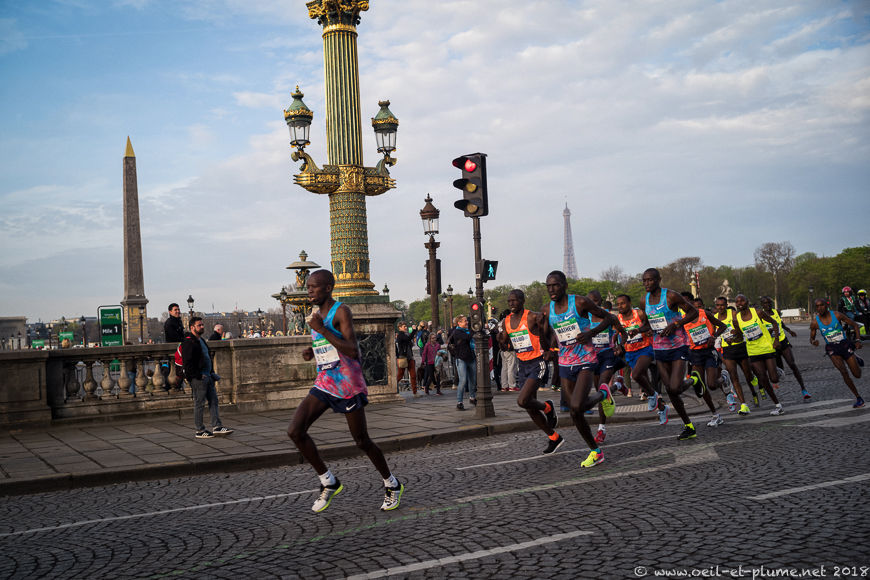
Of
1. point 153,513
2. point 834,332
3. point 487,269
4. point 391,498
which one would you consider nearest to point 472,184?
point 487,269

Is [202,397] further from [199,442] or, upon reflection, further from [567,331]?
[567,331]

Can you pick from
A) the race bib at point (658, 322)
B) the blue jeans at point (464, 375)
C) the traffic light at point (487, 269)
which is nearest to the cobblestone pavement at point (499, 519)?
the race bib at point (658, 322)

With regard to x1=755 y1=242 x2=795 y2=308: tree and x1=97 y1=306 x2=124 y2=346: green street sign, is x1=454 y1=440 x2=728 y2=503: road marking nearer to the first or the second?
x1=97 y1=306 x2=124 y2=346: green street sign

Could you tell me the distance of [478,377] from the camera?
12539 millimetres

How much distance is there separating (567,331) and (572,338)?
10 cm

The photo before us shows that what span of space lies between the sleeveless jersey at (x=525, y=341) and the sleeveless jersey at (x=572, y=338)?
0.37 meters

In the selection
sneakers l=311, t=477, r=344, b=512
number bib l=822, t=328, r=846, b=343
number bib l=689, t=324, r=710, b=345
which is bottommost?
sneakers l=311, t=477, r=344, b=512

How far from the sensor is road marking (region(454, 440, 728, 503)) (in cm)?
659

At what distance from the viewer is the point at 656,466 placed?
7.55 m

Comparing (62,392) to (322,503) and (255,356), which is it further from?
(322,503)

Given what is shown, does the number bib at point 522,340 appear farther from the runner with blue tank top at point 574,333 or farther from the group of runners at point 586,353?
the runner with blue tank top at point 574,333

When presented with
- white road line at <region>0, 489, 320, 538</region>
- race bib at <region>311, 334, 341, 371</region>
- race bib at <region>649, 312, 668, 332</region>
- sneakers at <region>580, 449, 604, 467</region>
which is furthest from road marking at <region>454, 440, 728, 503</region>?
white road line at <region>0, 489, 320, 538</region>

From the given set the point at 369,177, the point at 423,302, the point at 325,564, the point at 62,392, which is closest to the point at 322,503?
the point at 325,564

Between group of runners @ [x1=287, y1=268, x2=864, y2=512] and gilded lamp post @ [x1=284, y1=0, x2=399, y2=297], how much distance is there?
611cm
